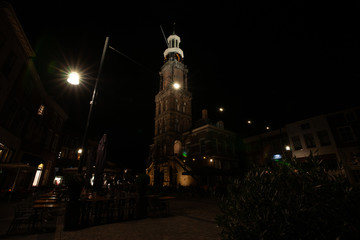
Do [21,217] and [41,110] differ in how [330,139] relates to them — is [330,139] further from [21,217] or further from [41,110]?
[41,110]

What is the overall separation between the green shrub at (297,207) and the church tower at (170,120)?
27.8 meters

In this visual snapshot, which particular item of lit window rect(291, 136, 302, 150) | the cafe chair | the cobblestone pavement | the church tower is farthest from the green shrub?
the church tower

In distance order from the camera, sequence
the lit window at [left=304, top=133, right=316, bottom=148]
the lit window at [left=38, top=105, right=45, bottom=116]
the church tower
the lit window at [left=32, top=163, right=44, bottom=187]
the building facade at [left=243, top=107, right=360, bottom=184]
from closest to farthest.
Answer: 1. the lit window at [left=38, top=105, right=45, bottom=116]
2. the lit window at [left=32, top=163, right=44, bottom=187]
3. the building facade at [left=243, top=107, right=360, bottom=184]
4. the lit window at [left=304, top=133, right=316, bottom=148]
5. the church tower

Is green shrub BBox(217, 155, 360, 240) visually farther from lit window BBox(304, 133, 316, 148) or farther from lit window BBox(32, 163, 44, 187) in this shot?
lit window BBox(304, 133, 316, 148)

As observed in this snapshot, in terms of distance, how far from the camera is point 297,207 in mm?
2336

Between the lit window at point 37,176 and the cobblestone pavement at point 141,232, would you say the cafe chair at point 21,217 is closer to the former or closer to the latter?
the cobblestone pavement at point 141,232

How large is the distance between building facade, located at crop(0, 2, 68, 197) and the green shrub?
1478 centimetres

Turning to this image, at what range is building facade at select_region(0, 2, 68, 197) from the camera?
39.9 ft

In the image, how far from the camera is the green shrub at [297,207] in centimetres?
222

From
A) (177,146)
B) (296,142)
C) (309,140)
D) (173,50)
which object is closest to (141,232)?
(309,140)

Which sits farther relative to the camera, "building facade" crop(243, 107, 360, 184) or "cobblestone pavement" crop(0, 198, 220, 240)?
"building facade" crop(243, 107, 360, 184)

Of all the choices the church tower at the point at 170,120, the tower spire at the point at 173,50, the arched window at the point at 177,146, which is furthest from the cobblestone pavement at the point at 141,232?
the tower spire at the point at 173,50

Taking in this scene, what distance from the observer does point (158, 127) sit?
3881cm

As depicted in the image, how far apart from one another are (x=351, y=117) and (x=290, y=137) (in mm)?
7333
